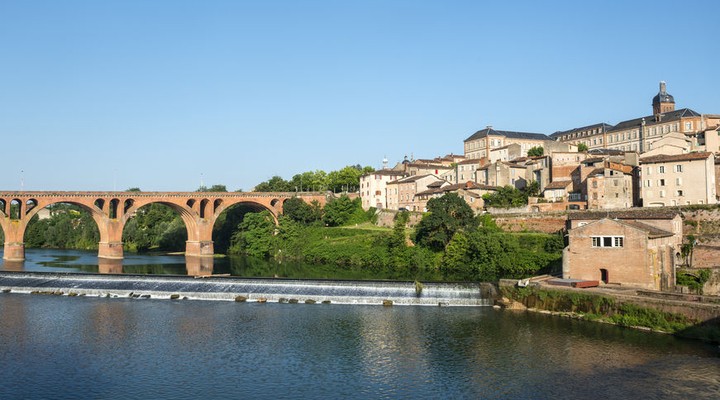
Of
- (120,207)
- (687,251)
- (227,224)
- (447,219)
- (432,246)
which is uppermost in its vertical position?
(120,207)

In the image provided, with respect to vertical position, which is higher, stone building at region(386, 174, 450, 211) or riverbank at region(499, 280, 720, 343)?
stone building at region(386, 174, 450, 211)

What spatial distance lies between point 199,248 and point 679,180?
54393 mm

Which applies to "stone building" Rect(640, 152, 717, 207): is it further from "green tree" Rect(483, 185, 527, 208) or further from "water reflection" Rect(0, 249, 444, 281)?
"water reflection" Rect(0, 249, 444, 281)

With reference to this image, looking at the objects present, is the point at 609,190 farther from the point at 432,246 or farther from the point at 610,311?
the point at 610,311

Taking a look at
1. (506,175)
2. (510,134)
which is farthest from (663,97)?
(506,175)

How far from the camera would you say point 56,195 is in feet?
225

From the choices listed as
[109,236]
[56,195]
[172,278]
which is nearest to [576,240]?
[172,278]

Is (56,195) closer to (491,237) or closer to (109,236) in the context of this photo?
(109,236)

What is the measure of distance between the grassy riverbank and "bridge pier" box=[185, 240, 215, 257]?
4992 centimetres

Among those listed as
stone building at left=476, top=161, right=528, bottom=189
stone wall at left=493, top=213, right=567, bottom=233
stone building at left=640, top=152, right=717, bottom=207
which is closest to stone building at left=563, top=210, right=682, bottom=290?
stone building at left=640, top=152, right=717, bottom=207

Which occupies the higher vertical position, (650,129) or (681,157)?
(650,129)

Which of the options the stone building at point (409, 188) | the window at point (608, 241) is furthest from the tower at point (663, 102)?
the window at point (608, 241)

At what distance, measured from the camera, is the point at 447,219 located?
50.6 m

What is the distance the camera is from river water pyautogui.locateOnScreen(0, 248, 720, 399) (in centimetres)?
2042
